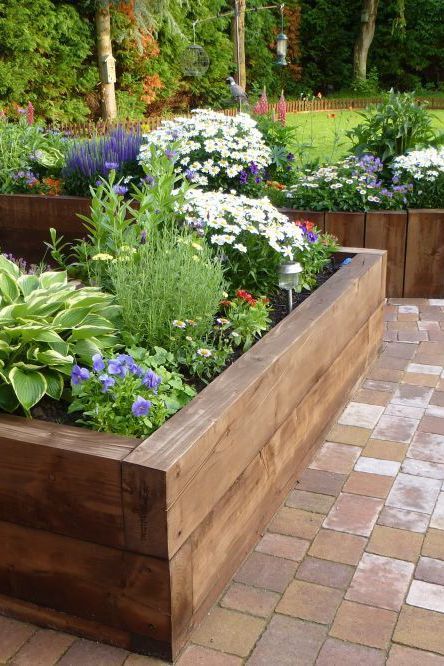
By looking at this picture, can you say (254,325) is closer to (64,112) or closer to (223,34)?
(64,112)

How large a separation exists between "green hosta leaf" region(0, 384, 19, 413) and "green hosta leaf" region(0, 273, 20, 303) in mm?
458

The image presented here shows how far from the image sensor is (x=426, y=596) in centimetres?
229

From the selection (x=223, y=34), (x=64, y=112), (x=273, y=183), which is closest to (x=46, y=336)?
(x=273, y=183)

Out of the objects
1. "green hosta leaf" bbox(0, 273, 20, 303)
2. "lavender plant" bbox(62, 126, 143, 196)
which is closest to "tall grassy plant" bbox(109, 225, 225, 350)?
"green hosta leaf" bbox(0, 273, 20, 303)

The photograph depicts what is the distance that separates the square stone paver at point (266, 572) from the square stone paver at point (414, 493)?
0.56 meters

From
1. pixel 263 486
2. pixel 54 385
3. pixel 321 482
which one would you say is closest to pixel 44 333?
pixel 54 385

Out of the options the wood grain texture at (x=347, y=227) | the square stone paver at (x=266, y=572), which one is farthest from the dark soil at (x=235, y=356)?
the wood grain texture at (x=347, y=227)

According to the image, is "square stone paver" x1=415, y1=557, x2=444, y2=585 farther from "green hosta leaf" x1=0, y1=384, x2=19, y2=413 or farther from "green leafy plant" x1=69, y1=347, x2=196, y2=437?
"green hosta leaf" x1=0, y1=384, x2=19, y2=413

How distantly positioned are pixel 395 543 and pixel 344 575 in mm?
262

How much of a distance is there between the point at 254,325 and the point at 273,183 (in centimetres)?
335

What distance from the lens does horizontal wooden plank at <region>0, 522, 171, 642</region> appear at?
1.98 m

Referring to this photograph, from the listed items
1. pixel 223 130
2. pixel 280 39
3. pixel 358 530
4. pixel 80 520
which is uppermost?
pixel 280 39

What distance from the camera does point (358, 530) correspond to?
2645 mm

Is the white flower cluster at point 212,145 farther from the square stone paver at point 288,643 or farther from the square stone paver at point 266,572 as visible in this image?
the square stone paver at point 288,643
